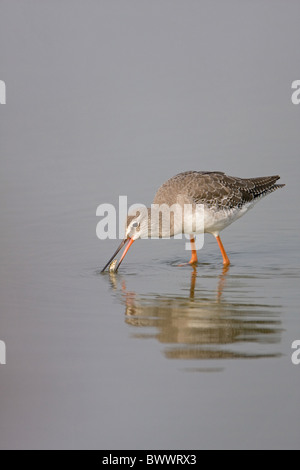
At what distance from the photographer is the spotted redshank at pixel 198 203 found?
12.7 meters

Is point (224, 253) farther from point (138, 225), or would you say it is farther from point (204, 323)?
point (204, 323)

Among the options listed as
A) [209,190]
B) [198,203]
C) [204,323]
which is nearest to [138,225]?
[198,203]

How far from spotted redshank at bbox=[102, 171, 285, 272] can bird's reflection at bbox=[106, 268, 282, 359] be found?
163cm

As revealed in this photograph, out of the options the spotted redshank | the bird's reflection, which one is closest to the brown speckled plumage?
the spotted redshank

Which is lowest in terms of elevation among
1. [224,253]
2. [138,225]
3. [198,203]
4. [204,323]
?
[204,323]

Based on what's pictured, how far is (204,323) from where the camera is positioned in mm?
9656

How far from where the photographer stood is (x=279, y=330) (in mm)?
9211

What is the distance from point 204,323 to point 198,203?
140 inches

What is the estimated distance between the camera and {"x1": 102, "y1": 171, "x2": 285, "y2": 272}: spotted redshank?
1273 centimetres

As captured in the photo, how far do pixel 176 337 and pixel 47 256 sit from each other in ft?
12.8

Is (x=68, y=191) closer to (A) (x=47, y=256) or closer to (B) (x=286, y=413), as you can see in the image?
(A) (x=47, y=256)

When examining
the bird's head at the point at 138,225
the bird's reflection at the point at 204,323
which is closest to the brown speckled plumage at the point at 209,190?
the bird's head at the point at 138,225

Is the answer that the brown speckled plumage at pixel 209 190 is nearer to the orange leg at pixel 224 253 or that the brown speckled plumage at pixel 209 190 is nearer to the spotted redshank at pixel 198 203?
the spotted redshank at pixel 198 203

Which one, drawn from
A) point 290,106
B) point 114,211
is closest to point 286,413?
point 114,211
